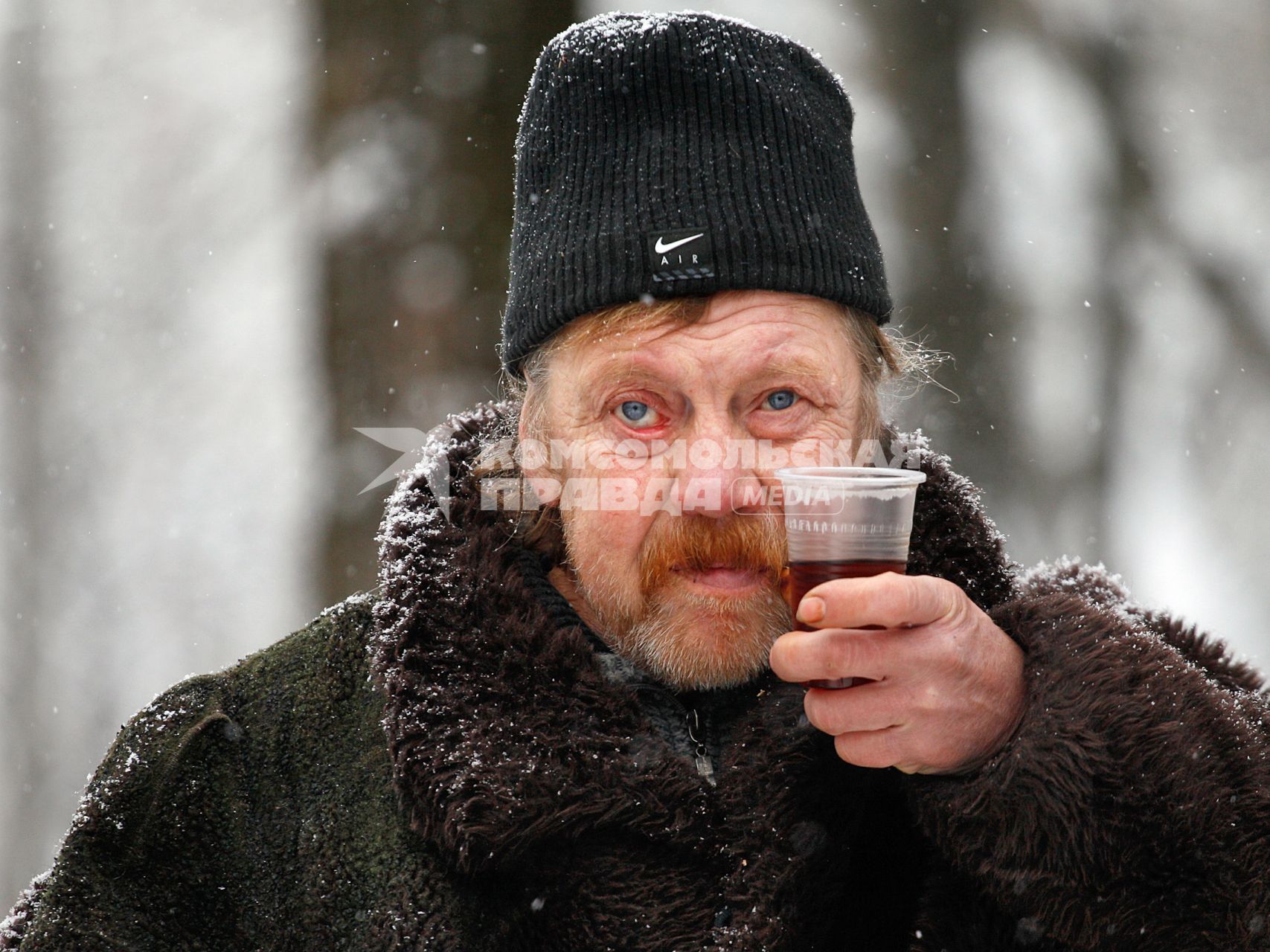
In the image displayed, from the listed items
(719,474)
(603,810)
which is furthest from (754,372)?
(603,810)

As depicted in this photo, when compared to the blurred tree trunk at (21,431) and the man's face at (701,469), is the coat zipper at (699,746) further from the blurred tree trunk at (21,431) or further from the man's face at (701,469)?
the blurred tree trunk at (21,431)

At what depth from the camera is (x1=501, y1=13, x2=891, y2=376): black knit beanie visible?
2510mm

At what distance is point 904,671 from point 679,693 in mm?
801

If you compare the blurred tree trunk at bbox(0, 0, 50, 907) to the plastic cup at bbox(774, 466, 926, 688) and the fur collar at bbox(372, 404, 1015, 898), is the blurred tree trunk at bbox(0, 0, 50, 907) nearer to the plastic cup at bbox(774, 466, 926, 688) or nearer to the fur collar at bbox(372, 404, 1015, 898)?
the fur collar at bbox(372, 404, 1015, 898)

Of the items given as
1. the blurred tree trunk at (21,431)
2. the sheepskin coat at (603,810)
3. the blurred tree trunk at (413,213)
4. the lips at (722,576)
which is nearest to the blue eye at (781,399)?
the lips at (722,576)

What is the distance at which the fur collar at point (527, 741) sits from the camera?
2217mm

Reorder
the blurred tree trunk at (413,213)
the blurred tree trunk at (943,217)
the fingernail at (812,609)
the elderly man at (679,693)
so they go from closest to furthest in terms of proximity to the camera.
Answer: the fingernail at (812,609) → the elderly man at (679,693) → the blurred tree trunk at (413,213) → the blurred tree trunk at (943,217)

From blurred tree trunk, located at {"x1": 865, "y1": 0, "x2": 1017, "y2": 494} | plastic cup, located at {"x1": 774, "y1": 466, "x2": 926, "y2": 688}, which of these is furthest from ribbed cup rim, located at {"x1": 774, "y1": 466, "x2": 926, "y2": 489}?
blurred tree trunk, located at {"x1": 865, "y1": 0, "x2": 1017, "y2": 494}

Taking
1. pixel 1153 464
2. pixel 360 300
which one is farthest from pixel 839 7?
pixel 360 300

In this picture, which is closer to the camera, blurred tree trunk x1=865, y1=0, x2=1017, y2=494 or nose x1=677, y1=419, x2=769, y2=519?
nose x1=677, y1=419, x2=769, y2=519

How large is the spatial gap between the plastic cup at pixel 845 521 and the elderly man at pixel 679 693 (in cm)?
6

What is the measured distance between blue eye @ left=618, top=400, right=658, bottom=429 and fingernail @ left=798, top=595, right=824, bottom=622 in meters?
0.84

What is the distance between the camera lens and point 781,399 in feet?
8.49

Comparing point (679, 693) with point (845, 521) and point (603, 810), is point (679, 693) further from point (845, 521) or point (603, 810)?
point (845, 521)
